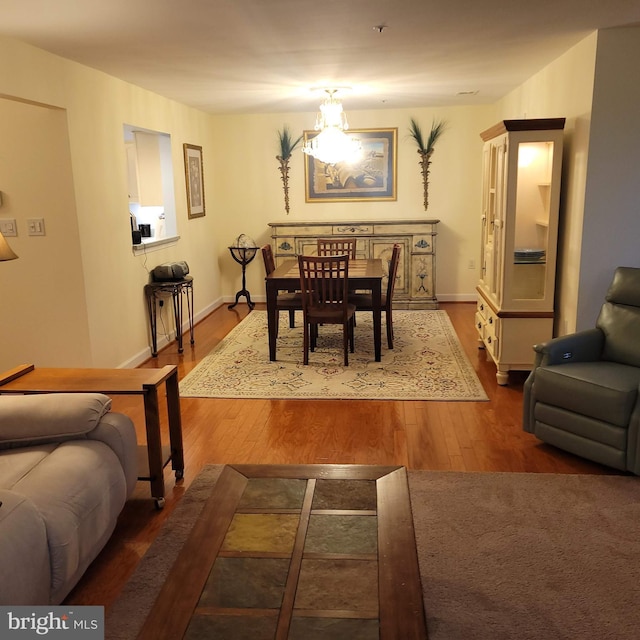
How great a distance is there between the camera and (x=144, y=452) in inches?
120

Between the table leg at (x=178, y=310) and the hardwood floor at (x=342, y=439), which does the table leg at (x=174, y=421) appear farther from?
the table leg at (x=178, y=310)

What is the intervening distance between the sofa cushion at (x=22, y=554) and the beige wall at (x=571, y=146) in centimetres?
339

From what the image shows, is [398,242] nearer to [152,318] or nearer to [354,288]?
[354,288]

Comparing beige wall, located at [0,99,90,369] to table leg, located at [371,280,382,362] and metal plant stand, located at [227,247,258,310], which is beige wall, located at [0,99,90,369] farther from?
metal plant stand, located at [227,247,258,310]

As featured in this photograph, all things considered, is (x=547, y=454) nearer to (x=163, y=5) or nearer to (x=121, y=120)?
(x=163, y=5)

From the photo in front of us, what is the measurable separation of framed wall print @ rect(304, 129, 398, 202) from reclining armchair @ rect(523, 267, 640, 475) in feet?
13.2

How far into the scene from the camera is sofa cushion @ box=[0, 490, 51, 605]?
1760 millimetres

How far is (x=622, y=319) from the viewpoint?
349 cm

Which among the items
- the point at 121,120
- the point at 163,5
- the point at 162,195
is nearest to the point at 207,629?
the point at 163,5

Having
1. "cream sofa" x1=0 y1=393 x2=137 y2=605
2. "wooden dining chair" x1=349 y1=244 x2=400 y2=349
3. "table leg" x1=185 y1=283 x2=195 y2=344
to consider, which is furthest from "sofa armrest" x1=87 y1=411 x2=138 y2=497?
"table leg" x1=185 y1=283 x2=195 y2=344

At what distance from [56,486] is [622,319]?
120 inches

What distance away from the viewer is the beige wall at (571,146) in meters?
3.82

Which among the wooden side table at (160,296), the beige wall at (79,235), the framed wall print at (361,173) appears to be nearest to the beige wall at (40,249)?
the beige wall at (79,235)

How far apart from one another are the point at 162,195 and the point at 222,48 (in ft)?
8.88
